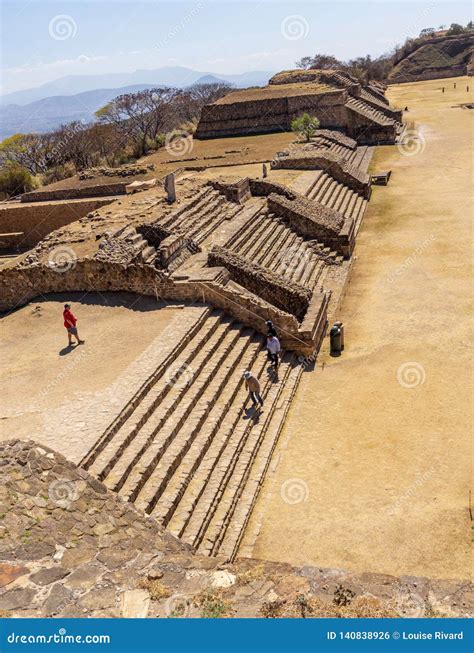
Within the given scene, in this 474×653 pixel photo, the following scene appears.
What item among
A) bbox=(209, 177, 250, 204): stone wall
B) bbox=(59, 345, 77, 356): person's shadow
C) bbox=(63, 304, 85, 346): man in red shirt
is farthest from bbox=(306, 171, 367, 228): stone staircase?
bbox=(59, 345, 77, 356): person's shadow

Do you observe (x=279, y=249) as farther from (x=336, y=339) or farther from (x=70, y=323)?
(x=70, y=323)

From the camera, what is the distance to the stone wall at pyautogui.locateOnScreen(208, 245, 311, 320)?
13695 millimetres

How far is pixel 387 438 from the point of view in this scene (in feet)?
31.0

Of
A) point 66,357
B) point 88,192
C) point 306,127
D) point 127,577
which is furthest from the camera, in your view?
point 306,127

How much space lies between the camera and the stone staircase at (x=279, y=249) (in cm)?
1609

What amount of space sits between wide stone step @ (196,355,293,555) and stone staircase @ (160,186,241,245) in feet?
22.6

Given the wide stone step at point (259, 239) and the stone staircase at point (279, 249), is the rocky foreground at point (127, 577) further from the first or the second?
the wide stone step at point (259, 239)

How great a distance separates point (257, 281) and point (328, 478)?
6253 mm

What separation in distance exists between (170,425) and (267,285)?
582cm

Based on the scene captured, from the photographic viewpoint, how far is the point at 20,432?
8477 mm

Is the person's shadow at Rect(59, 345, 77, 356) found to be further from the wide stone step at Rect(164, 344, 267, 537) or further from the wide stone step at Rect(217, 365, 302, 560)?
the wide stone step at Rect(217, 365, 302, 560)

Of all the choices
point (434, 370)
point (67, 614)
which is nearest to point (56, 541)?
point (67, 614)

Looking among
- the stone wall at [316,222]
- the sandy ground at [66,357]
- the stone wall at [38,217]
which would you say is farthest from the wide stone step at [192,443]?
the stone wall at [38,217]

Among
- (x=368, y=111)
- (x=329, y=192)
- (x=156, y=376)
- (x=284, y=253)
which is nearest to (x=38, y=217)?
(x=284, y=253)
